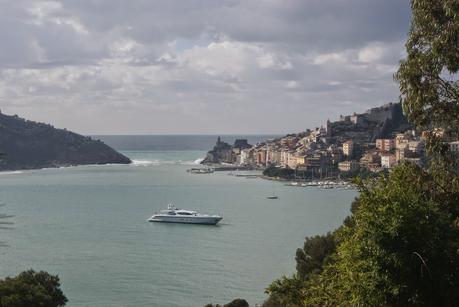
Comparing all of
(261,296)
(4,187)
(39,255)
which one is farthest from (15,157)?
(261,296)

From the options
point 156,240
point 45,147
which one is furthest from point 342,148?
point 156,240

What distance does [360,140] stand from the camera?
81.1 metres

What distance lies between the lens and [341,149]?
74.9m

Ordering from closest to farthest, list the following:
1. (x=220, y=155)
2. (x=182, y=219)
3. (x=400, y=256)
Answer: (x=400, y=256) → (x=182, y=219) → (x=220, y=155)

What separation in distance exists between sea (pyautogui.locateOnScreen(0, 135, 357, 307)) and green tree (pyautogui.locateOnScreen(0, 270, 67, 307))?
277cm

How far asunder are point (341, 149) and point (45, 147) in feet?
150

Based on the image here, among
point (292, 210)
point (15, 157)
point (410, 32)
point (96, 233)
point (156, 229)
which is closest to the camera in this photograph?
point (410, 32)

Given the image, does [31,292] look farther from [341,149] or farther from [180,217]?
[341,149]

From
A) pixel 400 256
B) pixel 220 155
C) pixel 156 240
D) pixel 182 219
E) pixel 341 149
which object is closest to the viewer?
pixel 400 256

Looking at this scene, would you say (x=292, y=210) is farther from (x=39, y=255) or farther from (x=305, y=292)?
(x=305, y=292)

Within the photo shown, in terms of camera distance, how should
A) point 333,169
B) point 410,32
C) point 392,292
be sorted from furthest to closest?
point 333,169 → point 410,32 → point 392,292

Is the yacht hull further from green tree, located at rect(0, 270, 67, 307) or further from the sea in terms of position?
green tree, located at rect(0, 270, 67, 307)

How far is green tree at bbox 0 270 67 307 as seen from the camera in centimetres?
1094

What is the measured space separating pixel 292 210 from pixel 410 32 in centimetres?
3156
